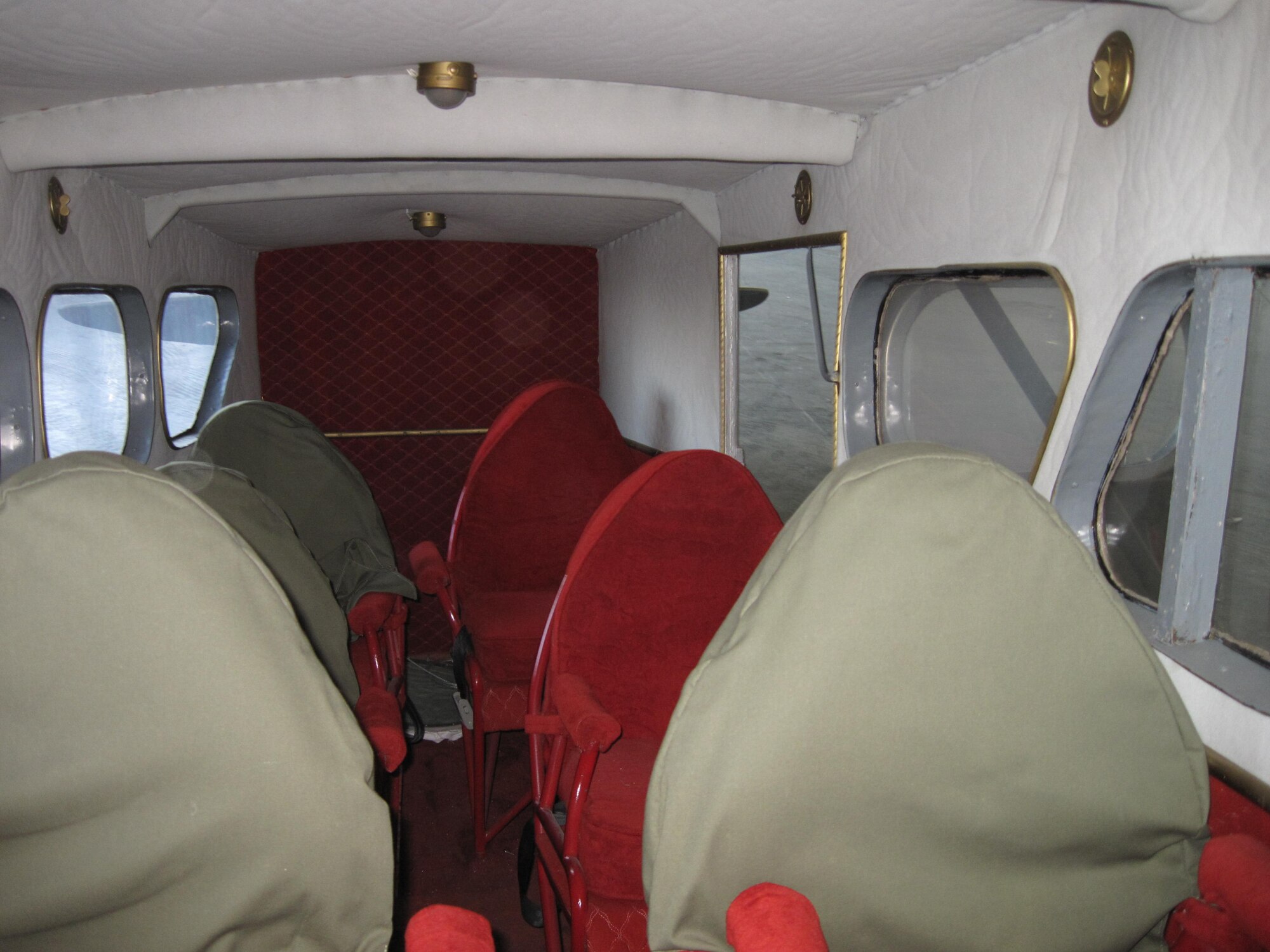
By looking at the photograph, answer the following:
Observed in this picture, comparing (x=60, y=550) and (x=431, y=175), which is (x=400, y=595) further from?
(x=60, y=550)

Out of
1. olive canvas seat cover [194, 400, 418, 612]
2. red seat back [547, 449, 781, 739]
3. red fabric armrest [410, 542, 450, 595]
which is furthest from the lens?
red fabric armrest [410, 542, 450, 595]

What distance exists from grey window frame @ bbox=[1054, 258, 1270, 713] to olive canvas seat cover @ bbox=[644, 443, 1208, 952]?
28 centimetres

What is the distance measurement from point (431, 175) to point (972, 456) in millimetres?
2564

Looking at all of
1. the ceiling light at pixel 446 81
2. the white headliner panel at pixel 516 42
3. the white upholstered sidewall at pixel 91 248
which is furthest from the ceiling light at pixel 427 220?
the ceiling light at pixel 446 81

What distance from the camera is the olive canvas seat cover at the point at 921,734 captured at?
33.2 inches

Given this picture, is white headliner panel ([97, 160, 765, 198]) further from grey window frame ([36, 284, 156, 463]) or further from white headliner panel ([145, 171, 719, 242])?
grey window frame ([36, 284, 156, 463])

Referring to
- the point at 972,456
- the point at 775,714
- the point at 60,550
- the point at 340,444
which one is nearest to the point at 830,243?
the point at 972,456

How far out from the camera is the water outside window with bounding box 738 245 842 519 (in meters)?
4.66

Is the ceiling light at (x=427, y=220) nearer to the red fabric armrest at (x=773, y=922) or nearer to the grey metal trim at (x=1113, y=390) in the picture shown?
the grey metal trim at (x=1113, y=390)

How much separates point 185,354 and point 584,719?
2920 millimetres

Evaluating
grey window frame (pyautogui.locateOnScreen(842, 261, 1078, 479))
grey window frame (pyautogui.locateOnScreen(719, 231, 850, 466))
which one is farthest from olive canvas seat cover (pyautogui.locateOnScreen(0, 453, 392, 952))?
grey window frame (pyautogui.locateOnScreen(719, 231, 850, 466))

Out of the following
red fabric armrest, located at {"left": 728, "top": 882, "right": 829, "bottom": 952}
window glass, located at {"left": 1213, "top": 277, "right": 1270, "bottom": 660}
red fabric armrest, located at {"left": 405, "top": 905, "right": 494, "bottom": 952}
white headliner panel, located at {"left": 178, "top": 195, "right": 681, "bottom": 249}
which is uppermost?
white headliner panel, located at {"left": 178, "top": 195, "right": 681, "bottom": 249}

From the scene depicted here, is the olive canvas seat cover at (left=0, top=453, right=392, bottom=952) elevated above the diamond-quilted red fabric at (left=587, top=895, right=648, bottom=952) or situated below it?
above

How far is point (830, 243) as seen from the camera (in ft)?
7.22
